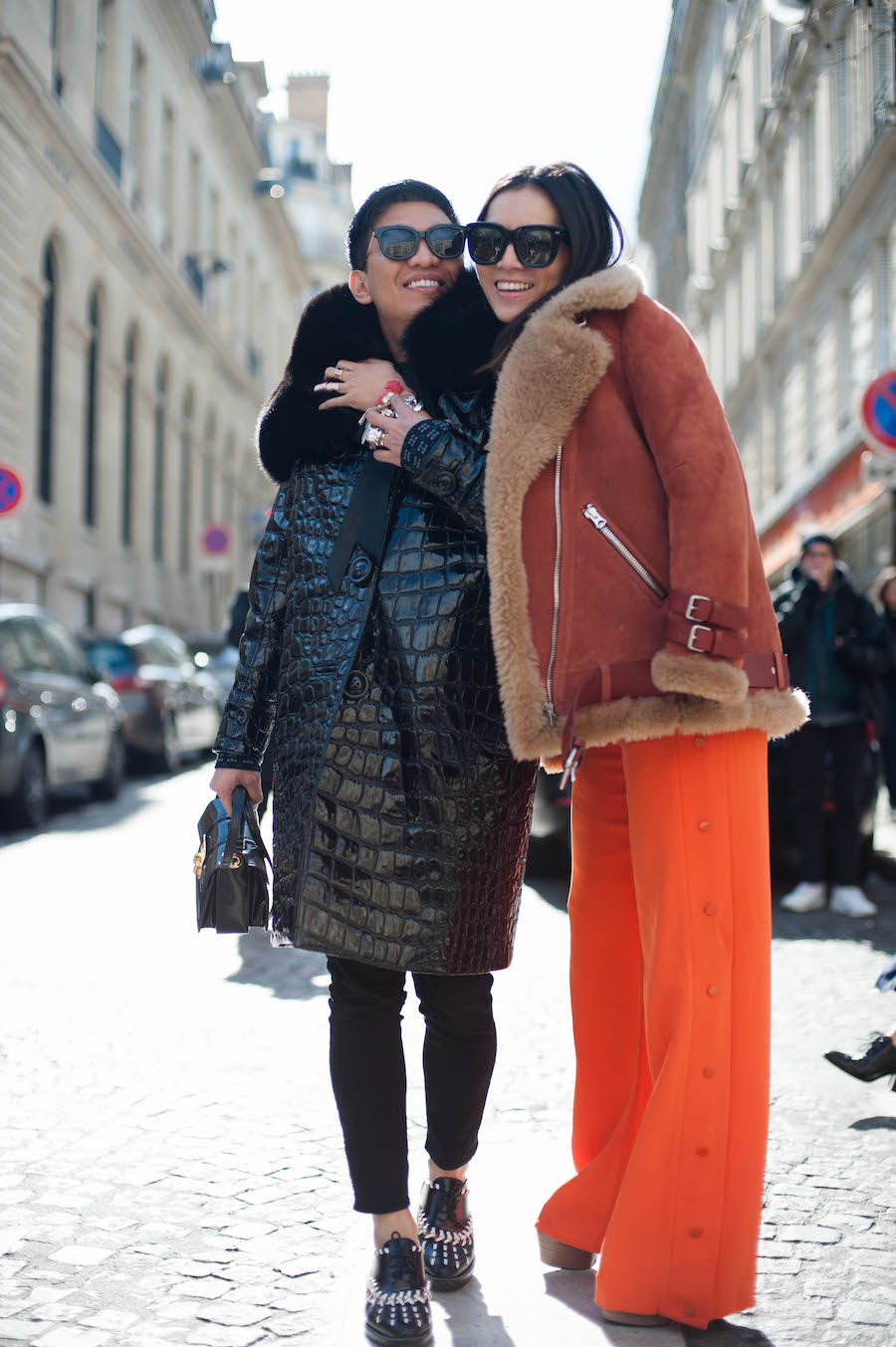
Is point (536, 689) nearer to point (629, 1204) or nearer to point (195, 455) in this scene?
point (629, 1204)

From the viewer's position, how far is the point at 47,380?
81.8 ft

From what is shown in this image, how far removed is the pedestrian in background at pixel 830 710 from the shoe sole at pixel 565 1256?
4.95 meters

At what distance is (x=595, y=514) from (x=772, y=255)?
92.4 feet

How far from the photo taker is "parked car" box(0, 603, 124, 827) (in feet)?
34.9

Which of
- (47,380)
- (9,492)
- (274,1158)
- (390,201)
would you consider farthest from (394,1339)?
(47,380)

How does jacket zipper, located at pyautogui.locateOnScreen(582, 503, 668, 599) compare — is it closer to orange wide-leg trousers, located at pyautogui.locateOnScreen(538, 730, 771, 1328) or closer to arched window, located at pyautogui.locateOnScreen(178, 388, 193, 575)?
orange wide-leg trousers, located at pyautogui.locateOnScreen(538, 730, 771, 1328)

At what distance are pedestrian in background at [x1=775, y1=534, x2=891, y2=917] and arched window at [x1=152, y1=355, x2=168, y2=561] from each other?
27.1m

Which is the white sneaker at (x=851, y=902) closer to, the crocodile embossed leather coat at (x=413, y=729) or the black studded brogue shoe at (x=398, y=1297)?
the crocodile embossed leather coat at (x=413, y=729)

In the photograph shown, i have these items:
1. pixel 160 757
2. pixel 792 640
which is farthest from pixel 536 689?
pixel 160 757

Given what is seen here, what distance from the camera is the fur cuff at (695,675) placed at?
2.56m

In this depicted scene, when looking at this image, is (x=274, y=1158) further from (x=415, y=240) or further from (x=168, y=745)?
(x=168, y=745)

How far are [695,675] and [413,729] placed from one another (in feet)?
1.70

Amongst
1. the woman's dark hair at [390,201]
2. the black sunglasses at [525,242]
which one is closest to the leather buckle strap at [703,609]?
the black sunglasses at [525,242]

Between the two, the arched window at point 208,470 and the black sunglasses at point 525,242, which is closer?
the black sunglasses at point 525,242
